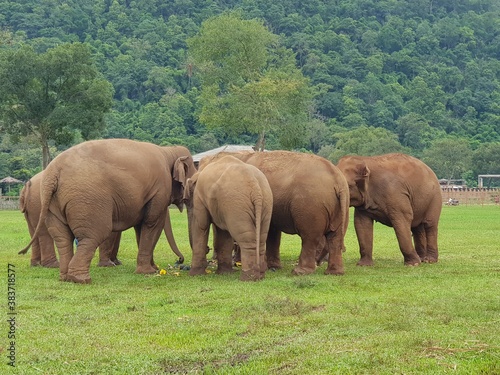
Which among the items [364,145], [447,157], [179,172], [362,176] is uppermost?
[179,172]

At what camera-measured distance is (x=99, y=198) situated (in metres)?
11.9

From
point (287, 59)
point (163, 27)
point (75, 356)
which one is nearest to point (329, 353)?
point (75, 356)

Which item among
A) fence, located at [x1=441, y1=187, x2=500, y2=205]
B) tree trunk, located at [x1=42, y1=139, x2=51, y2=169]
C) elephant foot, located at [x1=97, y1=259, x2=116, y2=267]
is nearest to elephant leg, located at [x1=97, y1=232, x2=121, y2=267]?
elephant foot, located at [x1=97, y1=259, x2=116, y2=267]

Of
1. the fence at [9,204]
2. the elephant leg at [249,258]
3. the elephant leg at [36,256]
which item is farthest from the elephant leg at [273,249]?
the fence at [9,204]

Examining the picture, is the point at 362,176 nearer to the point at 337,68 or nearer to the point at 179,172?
the point at 179,172

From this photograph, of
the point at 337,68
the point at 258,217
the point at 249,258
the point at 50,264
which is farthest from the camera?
the point at 337,68

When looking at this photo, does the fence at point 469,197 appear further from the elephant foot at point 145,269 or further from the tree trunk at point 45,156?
the elephant foot at point 145,269

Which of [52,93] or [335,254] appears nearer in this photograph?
[335,254]

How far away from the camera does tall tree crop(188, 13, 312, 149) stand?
175 ft

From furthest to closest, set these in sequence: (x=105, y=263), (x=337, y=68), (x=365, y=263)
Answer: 1. (x=337, y=68)
2. (x=105, y=263)
3. (x=365, y=263)

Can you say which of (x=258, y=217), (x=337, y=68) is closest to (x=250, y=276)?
(x=258, y=217)

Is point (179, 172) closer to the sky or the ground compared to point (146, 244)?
closer to the sky

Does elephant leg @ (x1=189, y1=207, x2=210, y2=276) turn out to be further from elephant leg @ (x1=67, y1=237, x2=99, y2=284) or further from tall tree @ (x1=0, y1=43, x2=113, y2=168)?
tall tree @ (x1=0, y1=43, x2=113, y2=168)

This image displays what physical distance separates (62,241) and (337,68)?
117465 millimetres
